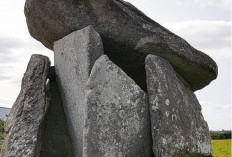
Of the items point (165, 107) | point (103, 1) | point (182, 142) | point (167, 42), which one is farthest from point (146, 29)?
point (182, 142)

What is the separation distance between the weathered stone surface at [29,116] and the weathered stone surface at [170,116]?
262cm

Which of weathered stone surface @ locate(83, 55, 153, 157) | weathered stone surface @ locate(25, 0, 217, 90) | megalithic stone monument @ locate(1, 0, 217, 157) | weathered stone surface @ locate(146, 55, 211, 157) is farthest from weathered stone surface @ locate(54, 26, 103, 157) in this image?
Result: weathered stone surface @ locate(146, 55, 211, 157)

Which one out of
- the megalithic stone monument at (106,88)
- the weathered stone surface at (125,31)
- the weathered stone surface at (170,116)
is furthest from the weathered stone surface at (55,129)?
the weathered stone surface at (170,116)

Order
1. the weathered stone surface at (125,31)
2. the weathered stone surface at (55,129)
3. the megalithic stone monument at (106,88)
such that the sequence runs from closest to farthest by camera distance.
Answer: the megalithic stone monument at (106,88) < the weathered stone surface at (125,31) < the weathered stone surface at (55,129)

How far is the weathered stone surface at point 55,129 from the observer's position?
10609mm

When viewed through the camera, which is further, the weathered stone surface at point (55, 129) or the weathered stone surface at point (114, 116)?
the weathered stone surface at point (55, 129)

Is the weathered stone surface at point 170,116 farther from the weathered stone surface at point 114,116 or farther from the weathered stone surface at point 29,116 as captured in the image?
the weathered stone surface at point 29,116

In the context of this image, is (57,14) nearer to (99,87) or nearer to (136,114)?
(99,87)

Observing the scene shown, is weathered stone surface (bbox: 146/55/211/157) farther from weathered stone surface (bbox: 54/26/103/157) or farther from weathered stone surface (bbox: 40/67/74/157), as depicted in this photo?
weathered stone surface (bbox: 40/67/74/157)

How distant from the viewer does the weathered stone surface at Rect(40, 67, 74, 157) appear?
34.8 feet

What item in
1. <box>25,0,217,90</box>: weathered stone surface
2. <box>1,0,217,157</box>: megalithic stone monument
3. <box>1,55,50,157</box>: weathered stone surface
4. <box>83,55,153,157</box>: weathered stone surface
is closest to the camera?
<box>83,55,153,157</box>: weathered stone surface

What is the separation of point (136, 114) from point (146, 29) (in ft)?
7.49

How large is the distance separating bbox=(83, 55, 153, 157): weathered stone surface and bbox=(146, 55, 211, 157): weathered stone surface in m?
0.23

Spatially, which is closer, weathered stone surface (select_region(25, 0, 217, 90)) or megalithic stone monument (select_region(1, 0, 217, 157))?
megalithic stone monument (select_region(1, 0, 217, 157))
